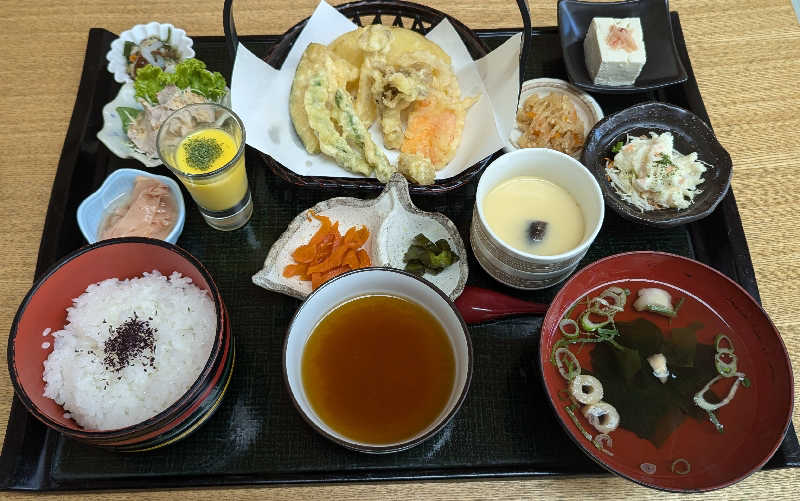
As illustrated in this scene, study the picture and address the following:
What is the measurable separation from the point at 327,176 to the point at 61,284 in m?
0.97

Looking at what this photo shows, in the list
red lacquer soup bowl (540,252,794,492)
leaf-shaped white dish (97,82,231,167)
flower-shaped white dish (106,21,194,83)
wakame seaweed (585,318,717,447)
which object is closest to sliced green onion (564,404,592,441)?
red lacquer soup bowl (540,252,794,492)

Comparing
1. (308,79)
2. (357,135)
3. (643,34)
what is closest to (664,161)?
(643,34)

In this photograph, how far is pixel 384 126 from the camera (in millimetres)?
2193

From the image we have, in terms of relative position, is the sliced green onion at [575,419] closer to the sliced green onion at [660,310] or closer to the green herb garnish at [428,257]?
the sliced green onion at [660,310]

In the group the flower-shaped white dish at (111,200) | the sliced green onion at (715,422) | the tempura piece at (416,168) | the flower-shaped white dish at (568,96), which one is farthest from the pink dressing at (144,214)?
the sliced green onion at (715,422)

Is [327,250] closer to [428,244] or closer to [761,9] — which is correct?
[428,244]

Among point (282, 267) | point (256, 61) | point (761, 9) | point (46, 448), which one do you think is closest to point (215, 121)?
point (256, 61)

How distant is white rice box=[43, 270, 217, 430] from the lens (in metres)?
1.58

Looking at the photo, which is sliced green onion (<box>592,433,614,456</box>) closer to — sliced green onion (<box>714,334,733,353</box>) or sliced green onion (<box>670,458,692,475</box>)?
sliced green onion (<box>670,458,692,475</box>)

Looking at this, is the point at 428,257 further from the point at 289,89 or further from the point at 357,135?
the point at 289,89

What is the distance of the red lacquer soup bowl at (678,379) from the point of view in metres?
1.51

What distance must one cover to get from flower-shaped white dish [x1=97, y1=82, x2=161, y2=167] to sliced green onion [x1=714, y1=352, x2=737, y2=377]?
2.09m

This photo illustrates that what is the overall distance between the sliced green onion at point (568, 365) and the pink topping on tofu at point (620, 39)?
1312 millimetres

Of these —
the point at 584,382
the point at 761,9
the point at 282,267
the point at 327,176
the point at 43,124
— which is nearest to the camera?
the point at 584,382
